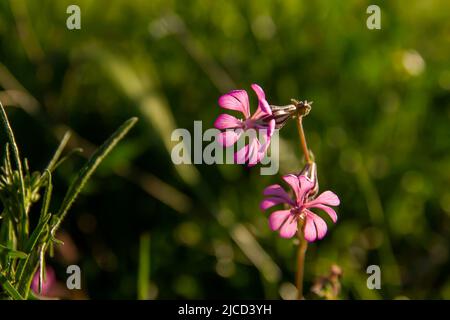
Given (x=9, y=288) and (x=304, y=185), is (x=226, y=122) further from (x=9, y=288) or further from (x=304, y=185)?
(x=9, y=288)

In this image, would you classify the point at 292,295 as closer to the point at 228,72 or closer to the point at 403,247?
the point at 403,247

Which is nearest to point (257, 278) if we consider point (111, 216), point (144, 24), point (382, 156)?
point (111, 216)

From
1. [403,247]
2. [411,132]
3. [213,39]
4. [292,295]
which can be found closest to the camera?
[292,295]

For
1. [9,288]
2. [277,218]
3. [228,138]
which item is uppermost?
[228,138]

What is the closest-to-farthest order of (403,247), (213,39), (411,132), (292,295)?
(292,295), (403,247), (411,132), (213,39)

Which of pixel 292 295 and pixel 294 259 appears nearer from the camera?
pixel 292 295

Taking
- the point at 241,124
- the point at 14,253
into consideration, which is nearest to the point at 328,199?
the point at 241,124

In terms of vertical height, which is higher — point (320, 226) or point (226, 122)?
point (226, 122)
